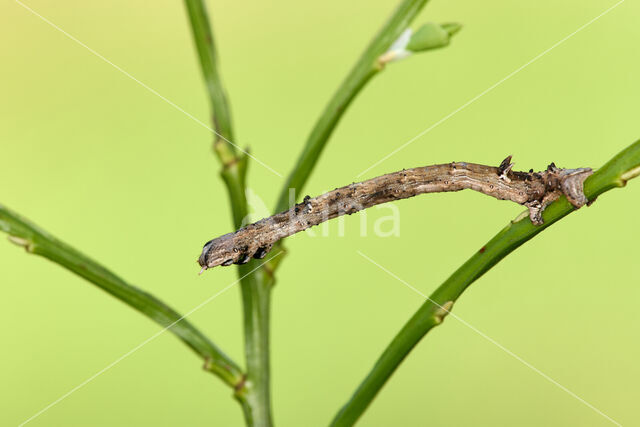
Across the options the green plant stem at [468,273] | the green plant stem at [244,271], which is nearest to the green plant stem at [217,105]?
the green plant stem at [244,271]

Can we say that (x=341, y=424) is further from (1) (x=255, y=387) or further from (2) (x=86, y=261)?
(2) (x=86, y=261)

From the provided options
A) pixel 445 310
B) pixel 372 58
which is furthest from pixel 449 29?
pixel 445 310

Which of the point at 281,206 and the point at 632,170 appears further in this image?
the point at 281,206

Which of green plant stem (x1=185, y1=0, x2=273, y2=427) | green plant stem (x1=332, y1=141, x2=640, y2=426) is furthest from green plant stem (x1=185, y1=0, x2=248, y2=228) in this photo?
green plant stem (x1=332, y1=141, x2=640, y2=426)

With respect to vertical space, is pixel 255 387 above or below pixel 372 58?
below

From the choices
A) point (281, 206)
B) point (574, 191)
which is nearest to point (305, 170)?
point (281, 206)
